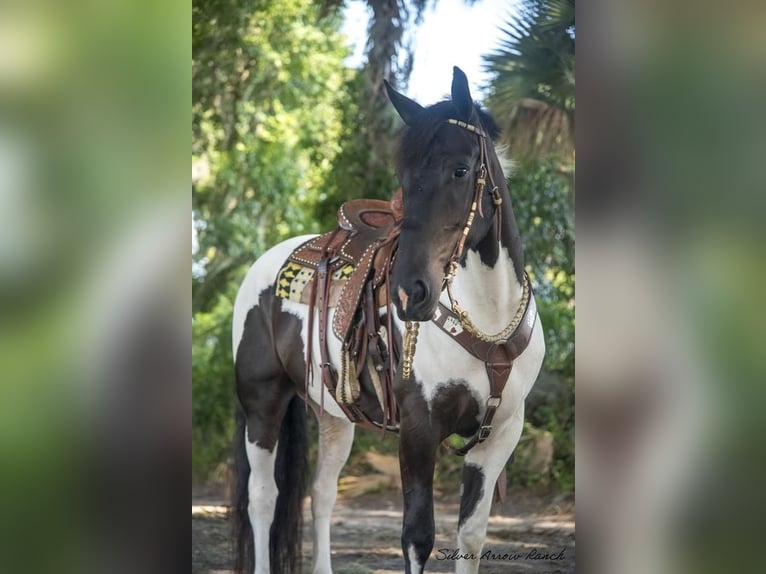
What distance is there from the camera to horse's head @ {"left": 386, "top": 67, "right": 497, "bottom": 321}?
1.76 metres

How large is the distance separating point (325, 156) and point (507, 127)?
33.7 inches

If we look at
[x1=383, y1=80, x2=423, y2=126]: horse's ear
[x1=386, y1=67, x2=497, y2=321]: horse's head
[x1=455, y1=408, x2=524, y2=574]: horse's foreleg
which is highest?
[x1=383, y1=80, x2=423, y2=126]: horse's ear

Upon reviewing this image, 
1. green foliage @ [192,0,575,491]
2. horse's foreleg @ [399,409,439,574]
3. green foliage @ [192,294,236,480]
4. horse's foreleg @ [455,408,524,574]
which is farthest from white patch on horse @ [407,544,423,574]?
green foliage @ [192,294,236,480]

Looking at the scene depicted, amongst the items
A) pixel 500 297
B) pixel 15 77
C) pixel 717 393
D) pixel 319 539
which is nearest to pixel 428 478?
pixel 500 297

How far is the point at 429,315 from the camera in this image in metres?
1.79

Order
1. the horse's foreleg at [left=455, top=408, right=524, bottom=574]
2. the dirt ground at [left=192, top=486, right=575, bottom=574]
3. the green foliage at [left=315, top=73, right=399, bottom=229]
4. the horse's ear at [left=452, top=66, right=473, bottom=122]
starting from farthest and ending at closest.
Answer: the green foliage at [left=315, top=73, right=399, bottom=229] < the dirt ground at [left=192, top=486, right=575, bottom=574] < the horse's foreleg at [left=455, top=408, right=524, bottom=574] < the horse's ear at [left=452, top=66, right=473, bottom=122]

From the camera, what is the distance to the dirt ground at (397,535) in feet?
7.82

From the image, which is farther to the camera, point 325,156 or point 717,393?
point 325,156

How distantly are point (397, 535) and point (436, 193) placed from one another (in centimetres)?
144

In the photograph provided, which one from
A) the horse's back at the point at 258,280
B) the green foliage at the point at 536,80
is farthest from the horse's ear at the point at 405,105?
the horse's back at the point at 258,280

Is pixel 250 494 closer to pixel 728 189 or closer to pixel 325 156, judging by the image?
pixel 325 156

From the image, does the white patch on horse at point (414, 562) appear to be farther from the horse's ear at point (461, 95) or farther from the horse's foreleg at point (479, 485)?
the horse's ear at point (461, 95)

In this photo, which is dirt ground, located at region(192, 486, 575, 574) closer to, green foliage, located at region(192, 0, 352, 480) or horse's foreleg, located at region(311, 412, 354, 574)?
horse's foreleg, located at region(311, 412, 354, 574)

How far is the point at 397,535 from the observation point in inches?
108
